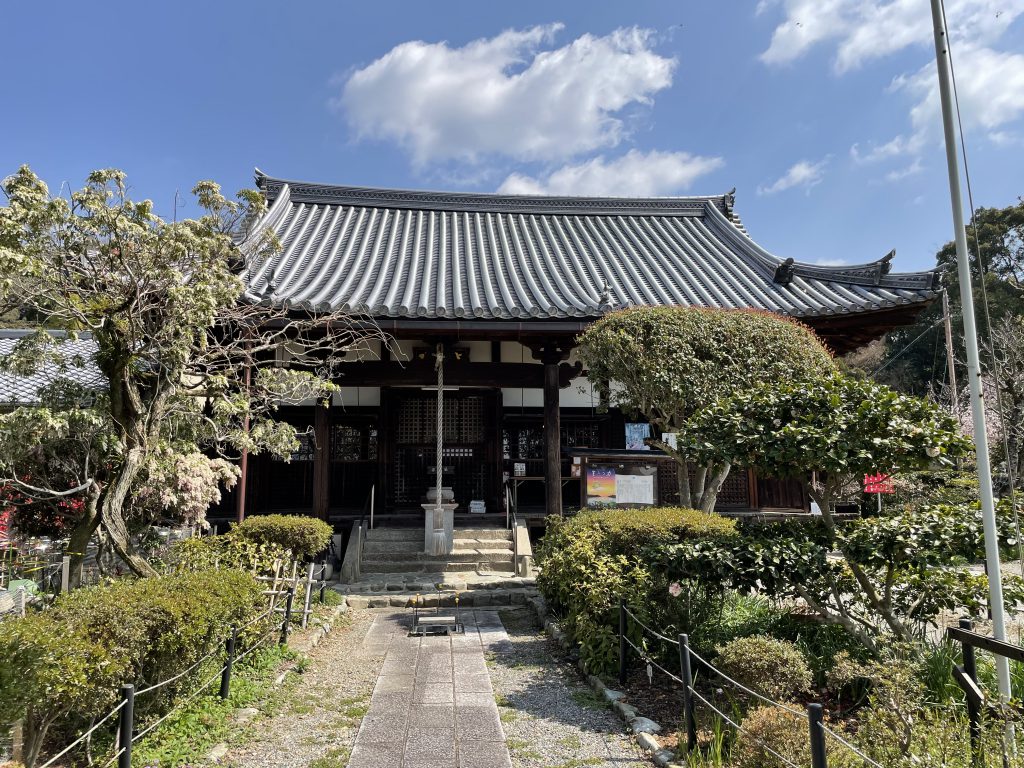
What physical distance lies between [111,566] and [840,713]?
8.06 metres

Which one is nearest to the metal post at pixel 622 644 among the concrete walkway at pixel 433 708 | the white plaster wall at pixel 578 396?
the concrete walkway at pixel 433 708

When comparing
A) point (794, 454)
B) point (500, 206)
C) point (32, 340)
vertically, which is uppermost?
point (500, 206)

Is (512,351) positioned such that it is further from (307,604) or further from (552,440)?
(307,604)

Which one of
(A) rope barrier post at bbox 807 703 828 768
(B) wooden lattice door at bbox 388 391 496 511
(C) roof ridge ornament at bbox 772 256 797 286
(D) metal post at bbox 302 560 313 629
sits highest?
(C) roof ridge ornament at bbox 772 256 797 286

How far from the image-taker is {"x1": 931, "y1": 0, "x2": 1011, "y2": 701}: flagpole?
139 inches

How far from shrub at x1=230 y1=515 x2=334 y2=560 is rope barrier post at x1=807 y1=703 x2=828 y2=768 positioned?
6.47 meters

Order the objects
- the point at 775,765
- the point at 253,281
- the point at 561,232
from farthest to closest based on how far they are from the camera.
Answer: the point at 561,232
the point at 253,281
the point at 775,765

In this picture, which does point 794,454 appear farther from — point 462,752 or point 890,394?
point 462,752

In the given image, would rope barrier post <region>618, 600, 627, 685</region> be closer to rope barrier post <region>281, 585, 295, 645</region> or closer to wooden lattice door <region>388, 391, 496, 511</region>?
rope barrier post <region>281, 585, 295, 645</region>

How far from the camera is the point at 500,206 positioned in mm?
17281

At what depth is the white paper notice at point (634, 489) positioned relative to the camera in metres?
10.6

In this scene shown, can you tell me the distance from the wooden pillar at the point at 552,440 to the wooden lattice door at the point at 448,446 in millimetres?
2980

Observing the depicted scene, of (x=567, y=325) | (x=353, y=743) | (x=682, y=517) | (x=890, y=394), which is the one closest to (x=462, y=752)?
(x=353, y=743)

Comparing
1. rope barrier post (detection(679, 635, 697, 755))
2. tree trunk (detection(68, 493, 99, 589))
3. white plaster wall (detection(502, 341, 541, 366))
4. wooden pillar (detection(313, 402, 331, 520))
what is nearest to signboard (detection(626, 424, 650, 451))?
white plaster wall (detection(502, 341, 541, 366))
